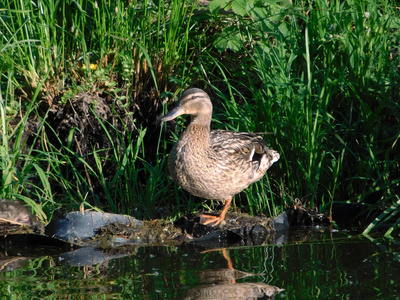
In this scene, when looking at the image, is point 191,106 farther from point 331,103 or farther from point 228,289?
point 228,289

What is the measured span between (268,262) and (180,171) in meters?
1.28

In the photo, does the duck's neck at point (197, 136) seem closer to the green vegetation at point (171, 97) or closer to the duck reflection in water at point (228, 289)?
the green vegetation at point (171, 97)

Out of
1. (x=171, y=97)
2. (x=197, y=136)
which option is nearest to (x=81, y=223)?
(x=197, y=136)

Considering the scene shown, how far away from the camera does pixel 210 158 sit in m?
5.50

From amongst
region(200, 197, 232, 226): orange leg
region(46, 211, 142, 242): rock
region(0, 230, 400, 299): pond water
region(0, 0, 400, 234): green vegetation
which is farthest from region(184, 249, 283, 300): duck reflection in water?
region(0, 0, 400, 234): green vegetation

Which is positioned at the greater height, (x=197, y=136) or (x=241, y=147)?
(x=197, y=136)

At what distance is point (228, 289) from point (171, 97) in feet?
9.50

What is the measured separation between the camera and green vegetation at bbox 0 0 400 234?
5734 millimetres

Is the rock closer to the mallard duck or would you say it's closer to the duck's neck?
the mallard duck

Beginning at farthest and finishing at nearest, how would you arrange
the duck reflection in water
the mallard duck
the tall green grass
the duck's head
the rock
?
the tall green grass
the duck's head
the mallard duck
the rock
the duck reflection in water

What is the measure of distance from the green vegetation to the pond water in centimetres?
85

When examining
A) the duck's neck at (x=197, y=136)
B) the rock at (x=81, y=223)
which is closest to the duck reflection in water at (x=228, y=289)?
the rock at (x=81, y=223)

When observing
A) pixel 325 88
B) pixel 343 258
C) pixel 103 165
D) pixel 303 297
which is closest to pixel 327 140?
pixel 325 88

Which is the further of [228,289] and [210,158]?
[210,158]
